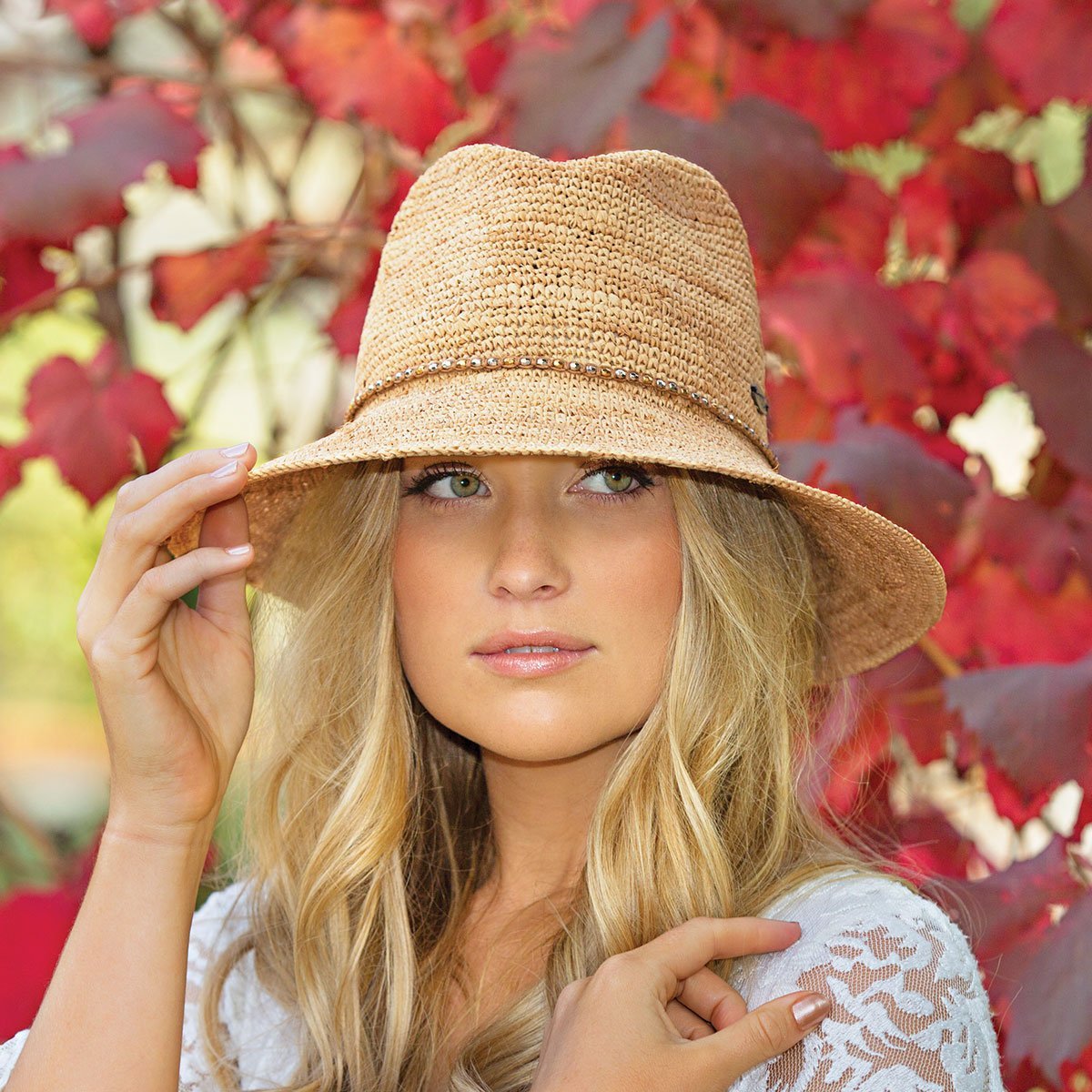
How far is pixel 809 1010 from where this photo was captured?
1.51 m

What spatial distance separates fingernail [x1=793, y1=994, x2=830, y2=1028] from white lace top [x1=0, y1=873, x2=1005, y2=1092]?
0.6 inches

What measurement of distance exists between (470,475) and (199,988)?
79 centimetres

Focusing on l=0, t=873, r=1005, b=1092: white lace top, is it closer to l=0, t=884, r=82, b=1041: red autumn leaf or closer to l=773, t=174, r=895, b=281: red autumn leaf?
l=0, t=884, r=82, b=1041: red autumn leaf

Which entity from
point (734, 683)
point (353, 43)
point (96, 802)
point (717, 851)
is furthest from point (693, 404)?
point (96, 802)

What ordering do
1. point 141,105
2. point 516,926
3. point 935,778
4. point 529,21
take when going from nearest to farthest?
point 516,926 → point 141,105 → point 529,21 → point 935,778

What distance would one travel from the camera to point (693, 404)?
5.69ft

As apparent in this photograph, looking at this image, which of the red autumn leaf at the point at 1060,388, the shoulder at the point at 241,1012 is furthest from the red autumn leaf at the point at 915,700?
the shoulder at the point at 241,1012

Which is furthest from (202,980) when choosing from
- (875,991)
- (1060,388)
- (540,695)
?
(1060,388)

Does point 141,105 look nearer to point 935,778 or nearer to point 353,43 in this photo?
point 353,43

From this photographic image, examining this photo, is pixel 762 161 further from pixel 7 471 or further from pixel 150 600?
pixel 7 471

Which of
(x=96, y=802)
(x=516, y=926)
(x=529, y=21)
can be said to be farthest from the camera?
(x=96, y=802)

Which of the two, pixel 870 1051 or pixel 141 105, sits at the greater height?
pixel 141 105

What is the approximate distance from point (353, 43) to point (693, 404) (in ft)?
3.20

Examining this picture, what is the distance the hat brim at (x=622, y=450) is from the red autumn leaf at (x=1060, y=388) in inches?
16.5
